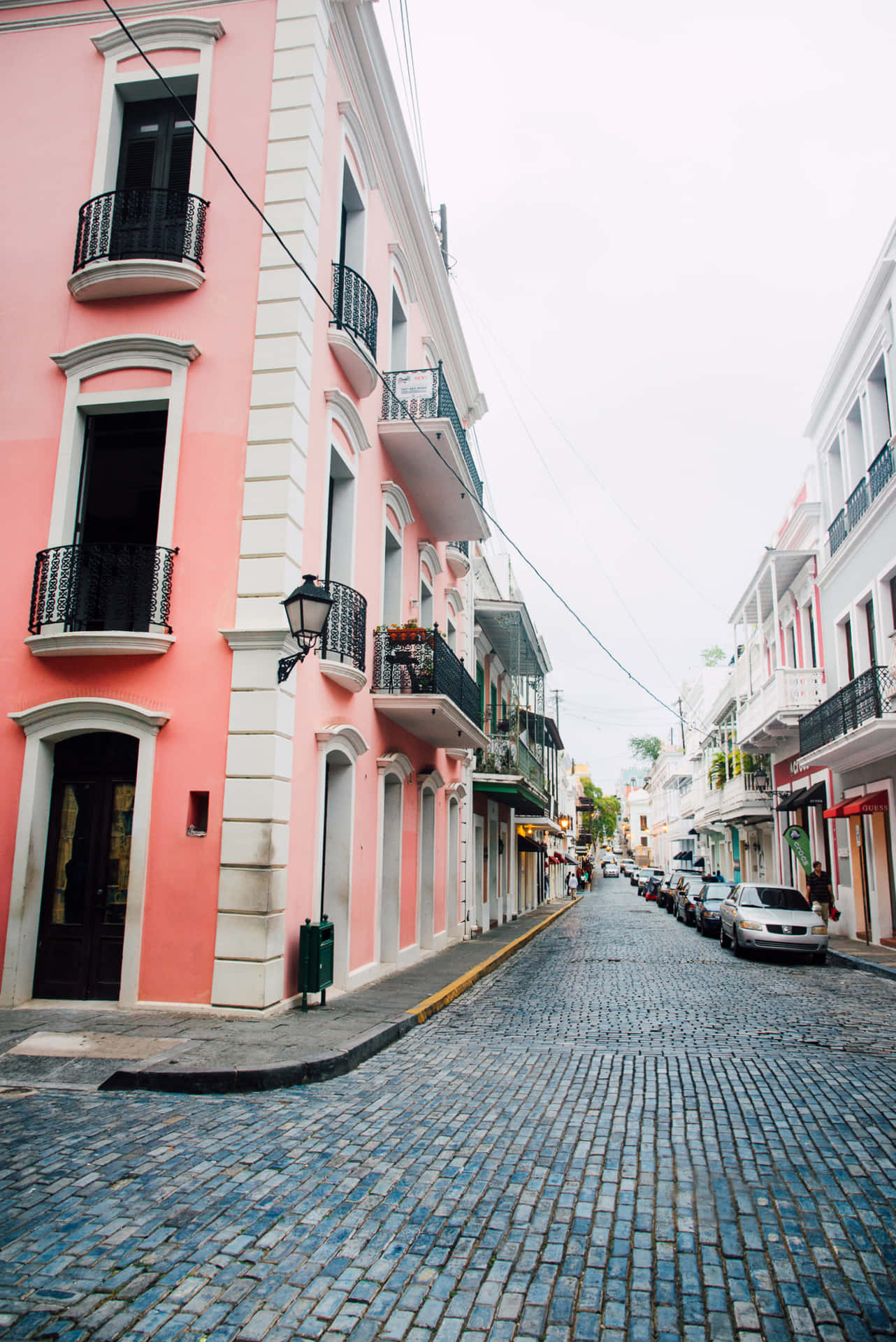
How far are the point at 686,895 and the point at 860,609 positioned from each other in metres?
12.4

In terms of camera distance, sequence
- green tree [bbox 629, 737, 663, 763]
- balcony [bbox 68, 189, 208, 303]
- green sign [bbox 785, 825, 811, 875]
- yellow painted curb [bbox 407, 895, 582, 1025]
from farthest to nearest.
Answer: green tree [bbox 629, 737, 663, 763] < green sign [bbox 785, 825, 811, 875] < balcony [bbox 68, 189, 208, 303] < yellow painted curb [bbox 407, 895, 582, 1025]

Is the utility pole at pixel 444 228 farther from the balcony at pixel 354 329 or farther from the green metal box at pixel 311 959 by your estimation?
the green metal box at pixel 311 959

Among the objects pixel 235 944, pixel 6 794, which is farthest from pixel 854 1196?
pixel 6 794

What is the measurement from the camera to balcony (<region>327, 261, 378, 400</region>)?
10547 millimetres

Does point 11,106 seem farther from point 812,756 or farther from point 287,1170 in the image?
point 812,756

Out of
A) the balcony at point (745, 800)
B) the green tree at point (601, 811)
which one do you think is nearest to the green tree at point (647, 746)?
the green tree at point (601, 811)

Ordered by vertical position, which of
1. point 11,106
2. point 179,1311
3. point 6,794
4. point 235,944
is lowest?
point 179,1311

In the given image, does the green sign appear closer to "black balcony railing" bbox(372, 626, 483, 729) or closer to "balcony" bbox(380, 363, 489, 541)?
"balcony" bbox(380, 363, 489, 541)

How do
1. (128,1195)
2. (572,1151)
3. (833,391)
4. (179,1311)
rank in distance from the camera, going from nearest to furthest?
(179,1311), (128,1195), (572,1151), (833,391)

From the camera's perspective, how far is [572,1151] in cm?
505

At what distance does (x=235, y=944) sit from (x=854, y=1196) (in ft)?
18.3

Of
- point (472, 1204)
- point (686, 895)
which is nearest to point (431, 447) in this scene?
point (472, 1204)

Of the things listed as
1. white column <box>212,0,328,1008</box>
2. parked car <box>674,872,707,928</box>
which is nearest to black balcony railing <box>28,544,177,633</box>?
white column <box>212,0,328,1008</box>

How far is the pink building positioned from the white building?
32.4ft
